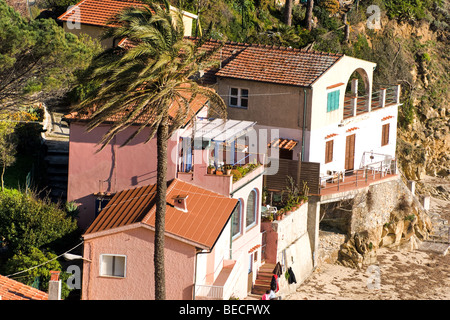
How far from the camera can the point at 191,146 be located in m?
38.4

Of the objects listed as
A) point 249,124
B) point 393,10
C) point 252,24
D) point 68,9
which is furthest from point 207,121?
point 393,10

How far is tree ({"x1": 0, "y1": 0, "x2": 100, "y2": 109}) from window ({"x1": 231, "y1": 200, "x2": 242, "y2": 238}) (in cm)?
910

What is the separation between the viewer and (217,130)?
39.5 m

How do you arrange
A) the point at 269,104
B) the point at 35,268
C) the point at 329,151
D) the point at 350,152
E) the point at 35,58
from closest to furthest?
1. the point at 35,268
2. the point at 35,58
3. the point at 269,104
4. the point at 329,151
5. the point at 350,152

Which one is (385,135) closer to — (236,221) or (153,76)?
(236,221)

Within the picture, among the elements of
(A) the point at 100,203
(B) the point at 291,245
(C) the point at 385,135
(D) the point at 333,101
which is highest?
(D) the point at 333,101

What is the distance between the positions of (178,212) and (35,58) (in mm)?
9410

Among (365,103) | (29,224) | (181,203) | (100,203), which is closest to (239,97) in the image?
(365,103)

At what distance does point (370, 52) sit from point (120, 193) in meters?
36.1

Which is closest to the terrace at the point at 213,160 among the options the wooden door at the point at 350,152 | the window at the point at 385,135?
the wooden door at the point at 350,152

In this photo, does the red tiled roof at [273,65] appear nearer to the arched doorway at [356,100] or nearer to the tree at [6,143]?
the arched doorway at [356,100]

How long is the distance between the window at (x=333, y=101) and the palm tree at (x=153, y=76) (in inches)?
652

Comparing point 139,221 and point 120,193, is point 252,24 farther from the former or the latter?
point 139,221

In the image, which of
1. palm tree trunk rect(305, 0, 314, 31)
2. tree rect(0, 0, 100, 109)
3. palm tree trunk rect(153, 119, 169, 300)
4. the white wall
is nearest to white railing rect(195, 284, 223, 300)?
palm tree trunk rect(153, 119, 169, 300)
